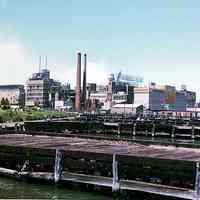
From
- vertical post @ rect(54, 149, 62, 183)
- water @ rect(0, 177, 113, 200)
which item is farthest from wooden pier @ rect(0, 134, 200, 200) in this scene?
water @ rect(0, 177, 113, 200)

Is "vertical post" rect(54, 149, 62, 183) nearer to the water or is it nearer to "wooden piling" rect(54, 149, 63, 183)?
"wooden piling" rect(54, 149, 63, 183)

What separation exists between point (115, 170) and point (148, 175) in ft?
14.3

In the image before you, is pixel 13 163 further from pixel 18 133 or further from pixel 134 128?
pixel 134 128

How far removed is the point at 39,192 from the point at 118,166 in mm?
5493

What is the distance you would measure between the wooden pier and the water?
735 millimetres

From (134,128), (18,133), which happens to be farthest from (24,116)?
(18,133)

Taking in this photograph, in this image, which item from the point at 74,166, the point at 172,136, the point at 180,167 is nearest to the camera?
the point at 180,167

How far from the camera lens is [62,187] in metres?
28.8

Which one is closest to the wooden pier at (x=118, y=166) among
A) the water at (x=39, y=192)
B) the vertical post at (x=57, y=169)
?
the vertical post at (x=57, y=169)

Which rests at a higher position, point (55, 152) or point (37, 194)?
point (55, 152)

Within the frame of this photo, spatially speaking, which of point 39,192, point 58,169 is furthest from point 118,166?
point 39,192

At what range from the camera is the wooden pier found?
83.1 ft

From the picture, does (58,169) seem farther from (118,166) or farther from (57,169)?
(118,166)

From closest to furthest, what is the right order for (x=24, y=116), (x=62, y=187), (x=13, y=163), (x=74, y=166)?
(x=62, y=187), (x=74, y=166), (x=13, y=163), (x=24, y=116)
